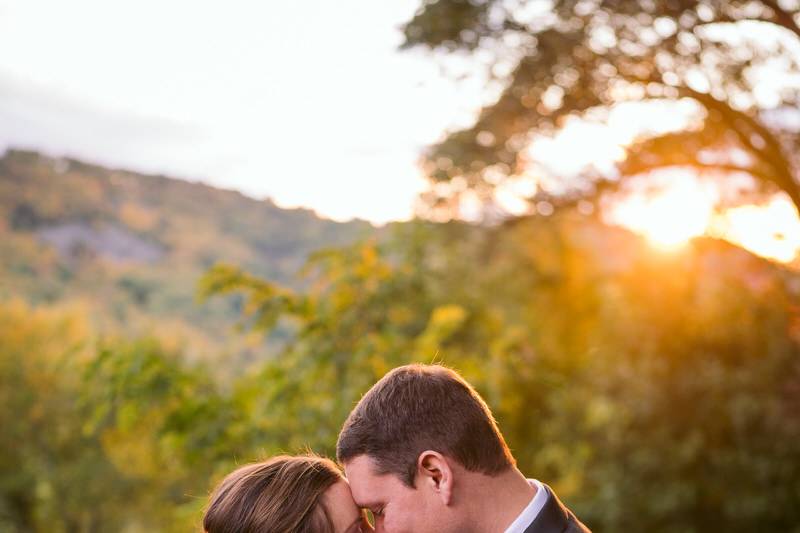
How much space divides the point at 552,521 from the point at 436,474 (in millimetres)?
323

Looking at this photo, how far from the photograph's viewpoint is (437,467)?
98.2 inches

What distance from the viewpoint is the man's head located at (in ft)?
8.20

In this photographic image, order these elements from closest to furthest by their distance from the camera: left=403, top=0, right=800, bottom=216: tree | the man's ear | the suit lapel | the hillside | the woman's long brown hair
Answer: the suit lapel < the man's ear < the woman's long brown hair < left=403, top=0, right=800, bottom=216: tree < the hillside

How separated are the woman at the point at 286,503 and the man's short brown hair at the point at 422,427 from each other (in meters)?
0.17

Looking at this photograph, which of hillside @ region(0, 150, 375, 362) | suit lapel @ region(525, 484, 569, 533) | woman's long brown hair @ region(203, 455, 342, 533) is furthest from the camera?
hillside @ region(0, 150, 375, 362)

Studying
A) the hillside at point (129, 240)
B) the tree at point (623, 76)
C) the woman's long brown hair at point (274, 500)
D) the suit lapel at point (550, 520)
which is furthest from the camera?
the hillside at point (129, 240)

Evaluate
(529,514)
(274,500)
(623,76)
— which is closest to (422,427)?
(529,514)

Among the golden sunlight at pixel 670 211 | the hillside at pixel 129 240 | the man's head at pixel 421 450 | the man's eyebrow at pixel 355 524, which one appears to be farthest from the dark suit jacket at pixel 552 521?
the hillside at pixel 129 240

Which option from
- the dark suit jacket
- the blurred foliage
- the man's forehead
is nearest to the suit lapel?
the dark suit jacket

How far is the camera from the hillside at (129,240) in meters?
47.3

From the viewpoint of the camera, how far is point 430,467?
8.21ft

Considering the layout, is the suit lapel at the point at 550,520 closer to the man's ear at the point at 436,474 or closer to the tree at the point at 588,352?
the man's ear at the point at 436,474

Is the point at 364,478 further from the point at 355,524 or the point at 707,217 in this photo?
the point at 707,217

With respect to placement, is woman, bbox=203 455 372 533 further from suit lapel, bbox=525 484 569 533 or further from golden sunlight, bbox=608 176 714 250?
golden sunlight, bbox=608 176 714 250
